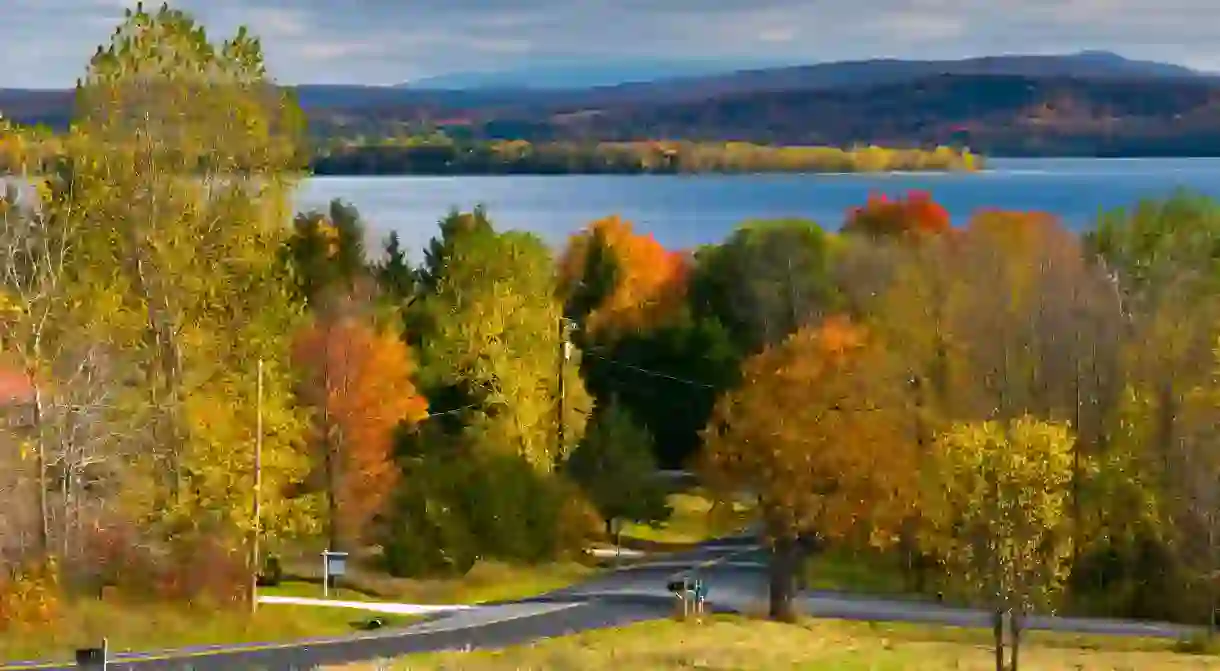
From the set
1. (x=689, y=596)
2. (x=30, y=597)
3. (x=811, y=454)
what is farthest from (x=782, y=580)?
(x=30, y=597)

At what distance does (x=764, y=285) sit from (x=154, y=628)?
42.8 meters

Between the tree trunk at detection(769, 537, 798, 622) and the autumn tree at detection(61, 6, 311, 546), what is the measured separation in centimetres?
1304

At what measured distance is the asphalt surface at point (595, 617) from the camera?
30.7 metres

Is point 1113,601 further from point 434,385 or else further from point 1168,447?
point 434,385

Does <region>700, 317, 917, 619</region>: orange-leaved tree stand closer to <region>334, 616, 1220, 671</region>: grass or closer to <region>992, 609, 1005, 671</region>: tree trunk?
<region>334, 616, 1220, 671</region>: grass

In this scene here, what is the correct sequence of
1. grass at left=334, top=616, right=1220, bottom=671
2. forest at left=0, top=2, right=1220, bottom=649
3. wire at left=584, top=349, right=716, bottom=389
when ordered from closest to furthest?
grass at left=334, top=616, right=1220, bottom=671, forest at left=0, top=2, right=1220, bottom=649, wire at left=584, top=349, right=716, bottom=389

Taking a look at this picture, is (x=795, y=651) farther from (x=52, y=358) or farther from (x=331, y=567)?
(x=52, y=358)

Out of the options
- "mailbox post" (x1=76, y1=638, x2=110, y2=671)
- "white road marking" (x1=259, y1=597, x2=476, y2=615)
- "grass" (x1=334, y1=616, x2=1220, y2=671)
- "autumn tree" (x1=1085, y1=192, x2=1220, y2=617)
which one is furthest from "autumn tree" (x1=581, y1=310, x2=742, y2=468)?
"mailbox post" (x1=76, y1=638, x2=110, y2=671)

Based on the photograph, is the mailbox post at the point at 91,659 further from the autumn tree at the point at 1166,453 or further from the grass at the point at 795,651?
the autumn tree at the point at 1166,453

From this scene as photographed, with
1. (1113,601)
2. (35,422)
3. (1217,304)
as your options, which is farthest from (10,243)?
(1217,304)

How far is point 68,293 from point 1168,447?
1212 inches

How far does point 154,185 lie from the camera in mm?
33938

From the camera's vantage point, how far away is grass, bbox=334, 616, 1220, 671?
29438 millimetres

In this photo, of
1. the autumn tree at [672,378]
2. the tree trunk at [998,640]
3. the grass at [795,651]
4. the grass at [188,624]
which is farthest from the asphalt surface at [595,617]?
the autumn tree at [672,378]
